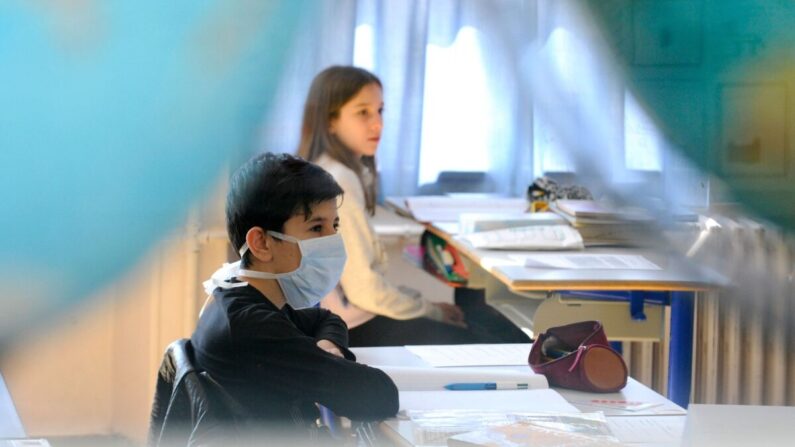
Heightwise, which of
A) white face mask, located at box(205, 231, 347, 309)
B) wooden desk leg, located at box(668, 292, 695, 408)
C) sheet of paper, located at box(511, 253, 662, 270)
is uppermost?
sheet of paper, located at box(511, 253, 662, 270)

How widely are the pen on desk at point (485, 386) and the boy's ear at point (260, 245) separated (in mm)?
185

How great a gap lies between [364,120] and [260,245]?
206mm

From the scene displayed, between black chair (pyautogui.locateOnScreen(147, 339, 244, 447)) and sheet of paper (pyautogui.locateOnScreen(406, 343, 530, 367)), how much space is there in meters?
0.30

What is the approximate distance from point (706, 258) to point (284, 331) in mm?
482

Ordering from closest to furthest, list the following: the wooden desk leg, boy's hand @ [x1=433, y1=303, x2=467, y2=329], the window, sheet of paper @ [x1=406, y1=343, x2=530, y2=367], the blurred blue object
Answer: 1. the blurred blue object
2. the window
3. sheet of paper @ [x1=406, y1=343, x2=530, y2=367]
4. the wooden desk leg
5. boy's hand @ [x1=433, y1=303, x2=467, y2=329]

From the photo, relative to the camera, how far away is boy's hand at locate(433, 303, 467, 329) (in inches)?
75.8

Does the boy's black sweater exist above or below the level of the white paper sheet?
below

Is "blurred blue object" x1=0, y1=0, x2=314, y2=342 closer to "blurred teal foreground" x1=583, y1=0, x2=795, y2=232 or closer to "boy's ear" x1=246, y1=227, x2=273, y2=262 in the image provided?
"blurred teal foreground" x1=583, y1=0, x2=795, y2=232

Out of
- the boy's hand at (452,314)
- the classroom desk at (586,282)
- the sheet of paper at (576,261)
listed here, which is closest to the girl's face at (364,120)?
the classroom desk at (586,282)

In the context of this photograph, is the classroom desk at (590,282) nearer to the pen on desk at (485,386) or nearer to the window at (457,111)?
the pen on desk at (485,386)

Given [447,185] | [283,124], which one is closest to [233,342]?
[447,185]

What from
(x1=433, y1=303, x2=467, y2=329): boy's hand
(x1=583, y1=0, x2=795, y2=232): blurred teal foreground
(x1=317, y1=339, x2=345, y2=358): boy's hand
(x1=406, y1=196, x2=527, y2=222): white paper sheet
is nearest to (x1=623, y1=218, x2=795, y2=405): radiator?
(x1=583, y1=0, x2=795, y2=232): blurred teal foreground

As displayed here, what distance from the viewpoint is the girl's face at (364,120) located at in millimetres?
657

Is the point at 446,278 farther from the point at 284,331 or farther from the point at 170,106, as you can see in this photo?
the point at 170,106
